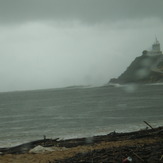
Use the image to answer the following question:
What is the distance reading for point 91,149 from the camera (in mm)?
25297

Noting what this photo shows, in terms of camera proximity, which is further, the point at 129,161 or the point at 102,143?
the point at 102,143

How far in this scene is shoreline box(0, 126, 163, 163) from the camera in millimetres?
19250

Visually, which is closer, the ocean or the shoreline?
the shoreline

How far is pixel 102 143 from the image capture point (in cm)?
2831

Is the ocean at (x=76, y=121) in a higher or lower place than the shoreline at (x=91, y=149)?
lower

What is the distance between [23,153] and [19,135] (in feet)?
58.9

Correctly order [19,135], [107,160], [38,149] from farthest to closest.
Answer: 1. [19,135]
2. [38,149]
3. [107,160]

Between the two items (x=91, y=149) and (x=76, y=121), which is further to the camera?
(x=76, y=121)

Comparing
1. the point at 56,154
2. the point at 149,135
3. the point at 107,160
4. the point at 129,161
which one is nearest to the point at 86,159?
the point at 107,160

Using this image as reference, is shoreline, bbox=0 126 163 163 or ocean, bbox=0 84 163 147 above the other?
shoreline, bbox=0 126 163 163

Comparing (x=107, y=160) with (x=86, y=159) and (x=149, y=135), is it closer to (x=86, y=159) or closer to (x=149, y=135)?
(x=86, y=159)

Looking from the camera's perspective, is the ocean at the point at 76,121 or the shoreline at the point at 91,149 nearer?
the shoreline at the point at 91,149

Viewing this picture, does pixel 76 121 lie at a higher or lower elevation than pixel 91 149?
lower

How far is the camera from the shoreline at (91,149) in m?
19.2
